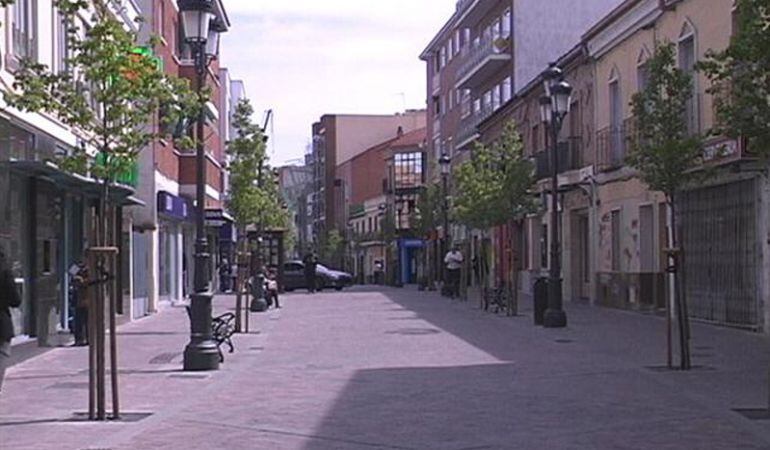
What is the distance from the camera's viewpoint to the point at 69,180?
816 inches

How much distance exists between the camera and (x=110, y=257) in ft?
45.1

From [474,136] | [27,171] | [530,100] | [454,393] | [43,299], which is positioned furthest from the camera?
[474,136]

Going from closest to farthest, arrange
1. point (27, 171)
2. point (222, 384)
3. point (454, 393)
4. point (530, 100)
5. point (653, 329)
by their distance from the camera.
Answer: point (454, 393)
point (222, 384)
point (27, 171)
point (653, 329)
point (530, 100)

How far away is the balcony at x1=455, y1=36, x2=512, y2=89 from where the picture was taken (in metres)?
54.2

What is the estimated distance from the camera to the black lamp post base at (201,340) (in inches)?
719

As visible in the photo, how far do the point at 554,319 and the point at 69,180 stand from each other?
11.2 metres

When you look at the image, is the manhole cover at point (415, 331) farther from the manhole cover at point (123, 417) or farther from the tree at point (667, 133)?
the manhole cover at point (123, 417)

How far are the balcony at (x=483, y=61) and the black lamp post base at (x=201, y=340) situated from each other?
36839mm

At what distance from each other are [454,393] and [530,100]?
104ft

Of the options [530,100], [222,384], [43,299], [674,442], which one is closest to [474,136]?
[530,100]

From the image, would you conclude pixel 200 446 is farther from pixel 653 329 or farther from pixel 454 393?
pixel 653 329

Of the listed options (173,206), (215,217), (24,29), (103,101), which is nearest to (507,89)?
(215,217)

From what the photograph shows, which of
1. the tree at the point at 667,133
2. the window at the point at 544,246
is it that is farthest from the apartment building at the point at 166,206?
the tree at the point at 667,133

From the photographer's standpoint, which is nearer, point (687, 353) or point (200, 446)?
point (200, 446)
